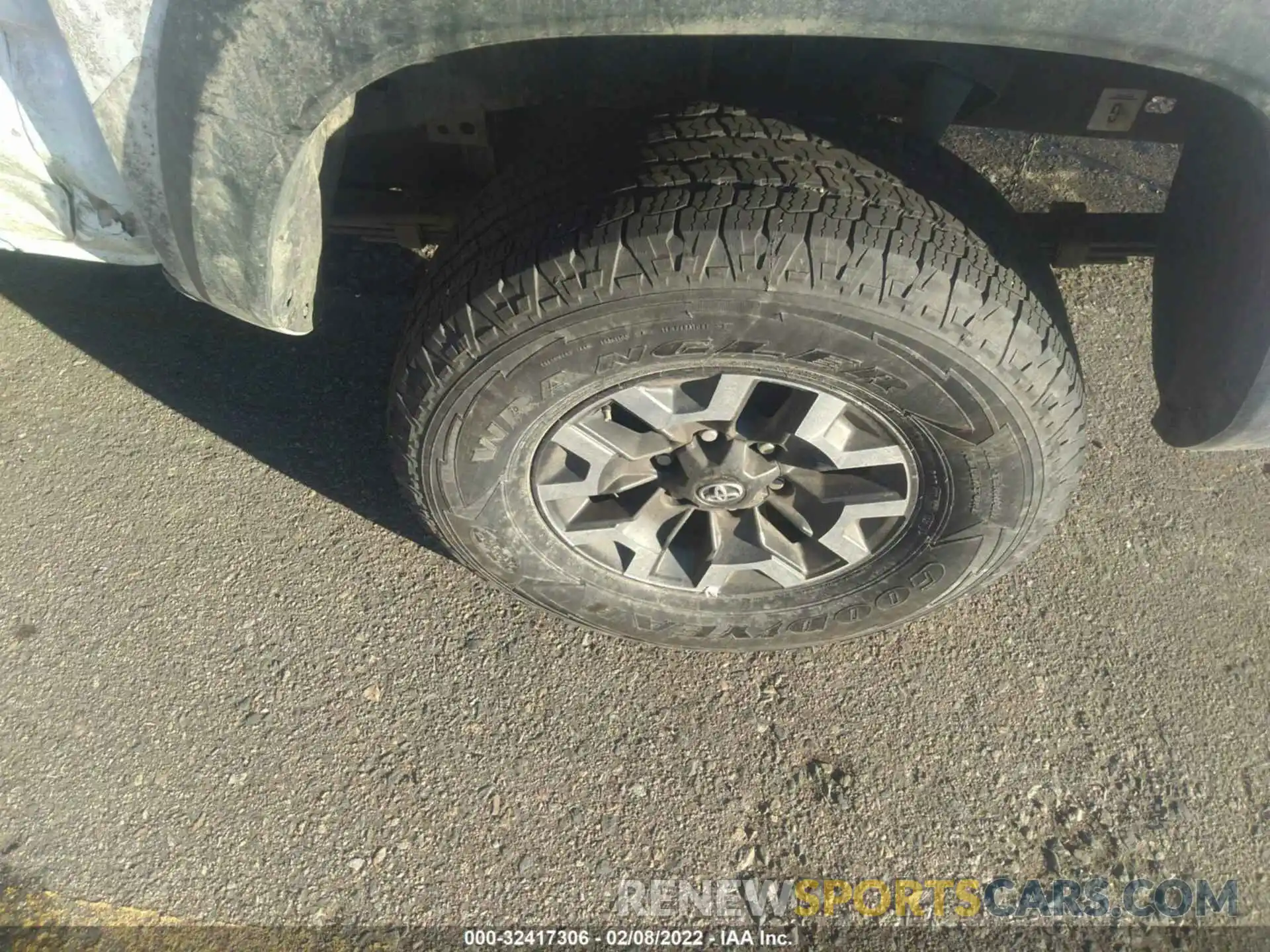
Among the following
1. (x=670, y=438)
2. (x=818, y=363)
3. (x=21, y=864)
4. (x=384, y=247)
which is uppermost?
(x=818, y=363)

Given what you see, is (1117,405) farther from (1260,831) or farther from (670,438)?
(670,438)

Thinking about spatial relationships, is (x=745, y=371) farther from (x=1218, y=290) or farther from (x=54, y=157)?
(x=54, y=157)

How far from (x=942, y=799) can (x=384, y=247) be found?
246cm

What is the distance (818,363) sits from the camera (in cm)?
178

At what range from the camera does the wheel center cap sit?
6.89ft

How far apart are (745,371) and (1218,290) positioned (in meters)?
0.99

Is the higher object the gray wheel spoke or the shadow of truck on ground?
the gray wheel spoke

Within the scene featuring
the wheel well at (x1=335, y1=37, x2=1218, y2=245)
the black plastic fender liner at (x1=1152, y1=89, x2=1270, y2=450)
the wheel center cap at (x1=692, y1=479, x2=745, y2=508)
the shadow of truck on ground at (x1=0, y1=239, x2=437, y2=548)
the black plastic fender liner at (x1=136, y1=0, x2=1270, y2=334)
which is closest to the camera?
the black plastic fender liner at (x1=136, y1=0, x2=1270, y2=334)

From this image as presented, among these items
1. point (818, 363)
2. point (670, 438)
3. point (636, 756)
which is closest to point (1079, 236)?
point (818, 363)

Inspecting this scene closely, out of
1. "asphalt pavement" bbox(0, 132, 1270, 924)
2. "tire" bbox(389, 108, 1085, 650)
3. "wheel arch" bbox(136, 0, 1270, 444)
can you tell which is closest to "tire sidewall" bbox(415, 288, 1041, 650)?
"tire" bbox(389, 108, 1085, 650)

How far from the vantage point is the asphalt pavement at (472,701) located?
7.11 ft

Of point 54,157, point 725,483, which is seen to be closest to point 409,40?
point 54,157

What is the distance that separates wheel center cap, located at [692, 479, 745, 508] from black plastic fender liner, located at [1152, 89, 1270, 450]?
0.96 metres

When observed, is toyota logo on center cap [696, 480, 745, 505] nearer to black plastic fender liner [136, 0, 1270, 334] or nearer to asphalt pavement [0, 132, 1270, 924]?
asphalt pavement [0, 132, 1270, 924]
